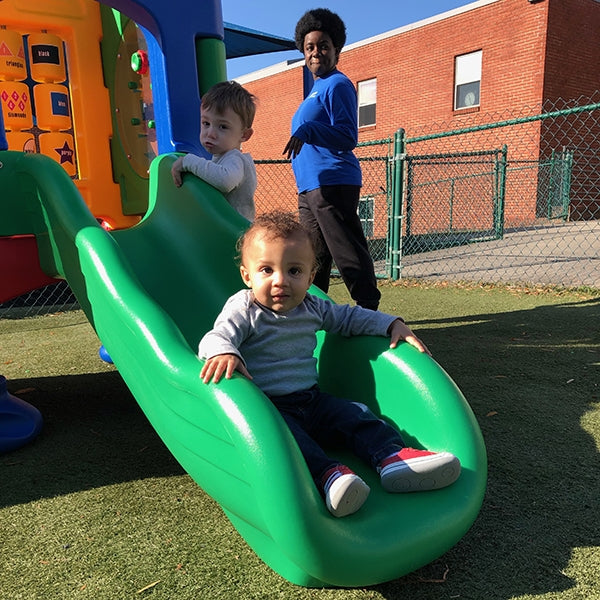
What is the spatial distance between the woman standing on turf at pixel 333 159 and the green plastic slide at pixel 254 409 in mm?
867

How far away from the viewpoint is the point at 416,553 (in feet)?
4.32

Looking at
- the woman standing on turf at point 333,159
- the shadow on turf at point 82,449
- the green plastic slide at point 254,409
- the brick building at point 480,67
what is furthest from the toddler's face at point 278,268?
the brick building at point 480,67

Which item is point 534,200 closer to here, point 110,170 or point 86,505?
point 110,170

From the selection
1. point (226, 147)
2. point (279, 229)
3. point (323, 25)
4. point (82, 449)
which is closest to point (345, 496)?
point (279, 229)

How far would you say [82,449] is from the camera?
2.33 m

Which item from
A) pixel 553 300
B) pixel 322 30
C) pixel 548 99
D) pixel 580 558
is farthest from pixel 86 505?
pixel 548 99

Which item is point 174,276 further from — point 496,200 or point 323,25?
point 496,200

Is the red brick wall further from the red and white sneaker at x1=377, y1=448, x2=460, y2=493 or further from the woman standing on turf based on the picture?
the red and white sneaker at x1=377, y1=448, x2=460, y2=493

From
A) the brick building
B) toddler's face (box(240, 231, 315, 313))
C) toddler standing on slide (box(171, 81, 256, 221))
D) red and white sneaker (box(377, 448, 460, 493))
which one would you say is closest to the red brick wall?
the brick building

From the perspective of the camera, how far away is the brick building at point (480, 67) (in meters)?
12.2

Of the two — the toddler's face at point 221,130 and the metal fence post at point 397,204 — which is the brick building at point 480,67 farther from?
the toddler's face at point 221,130

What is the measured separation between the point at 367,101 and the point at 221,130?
1439 cm

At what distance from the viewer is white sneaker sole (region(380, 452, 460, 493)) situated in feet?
4.70

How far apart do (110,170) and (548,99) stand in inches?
448
